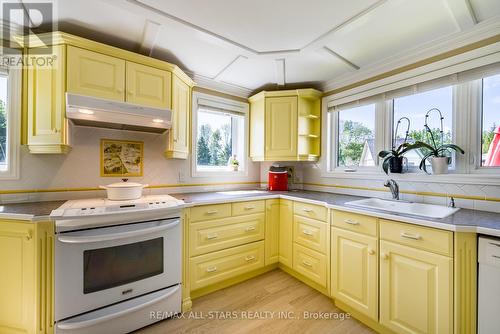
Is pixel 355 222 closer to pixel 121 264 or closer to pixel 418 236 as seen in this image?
pixel 418 236

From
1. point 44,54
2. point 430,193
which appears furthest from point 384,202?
point 44,54

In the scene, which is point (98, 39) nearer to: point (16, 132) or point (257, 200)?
point (16, 132)

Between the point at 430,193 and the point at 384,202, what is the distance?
1.17 ft

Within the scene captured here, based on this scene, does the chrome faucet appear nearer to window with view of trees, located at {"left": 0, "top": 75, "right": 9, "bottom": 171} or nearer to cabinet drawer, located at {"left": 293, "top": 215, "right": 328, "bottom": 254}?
cabinet drawer, located at {"left": 293, "top": 215, "right": 328, "bottom": 254}

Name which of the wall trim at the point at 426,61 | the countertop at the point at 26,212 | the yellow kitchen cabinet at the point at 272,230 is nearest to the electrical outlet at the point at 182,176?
the yellow kitchen cabinet at the point at 272,230

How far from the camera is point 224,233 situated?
208 centimetres

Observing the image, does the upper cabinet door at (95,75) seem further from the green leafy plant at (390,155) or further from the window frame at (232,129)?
the green leafy plant at (390,155)

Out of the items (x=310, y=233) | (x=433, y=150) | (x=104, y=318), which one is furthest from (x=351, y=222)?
(x=104, y=318)

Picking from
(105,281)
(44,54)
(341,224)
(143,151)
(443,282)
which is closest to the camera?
(443,282)

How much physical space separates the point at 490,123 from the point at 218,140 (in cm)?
260

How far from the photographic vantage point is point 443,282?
1.22m

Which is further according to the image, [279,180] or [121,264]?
[279,180]

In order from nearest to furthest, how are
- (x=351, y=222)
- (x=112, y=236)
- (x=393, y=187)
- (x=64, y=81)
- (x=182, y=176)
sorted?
(x=112, y=236) < (x=64, y=81) < (x=351, y=222) < (x=393, y=187) < (x=182, y=176)

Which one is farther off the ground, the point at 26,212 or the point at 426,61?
the point at 426,61
